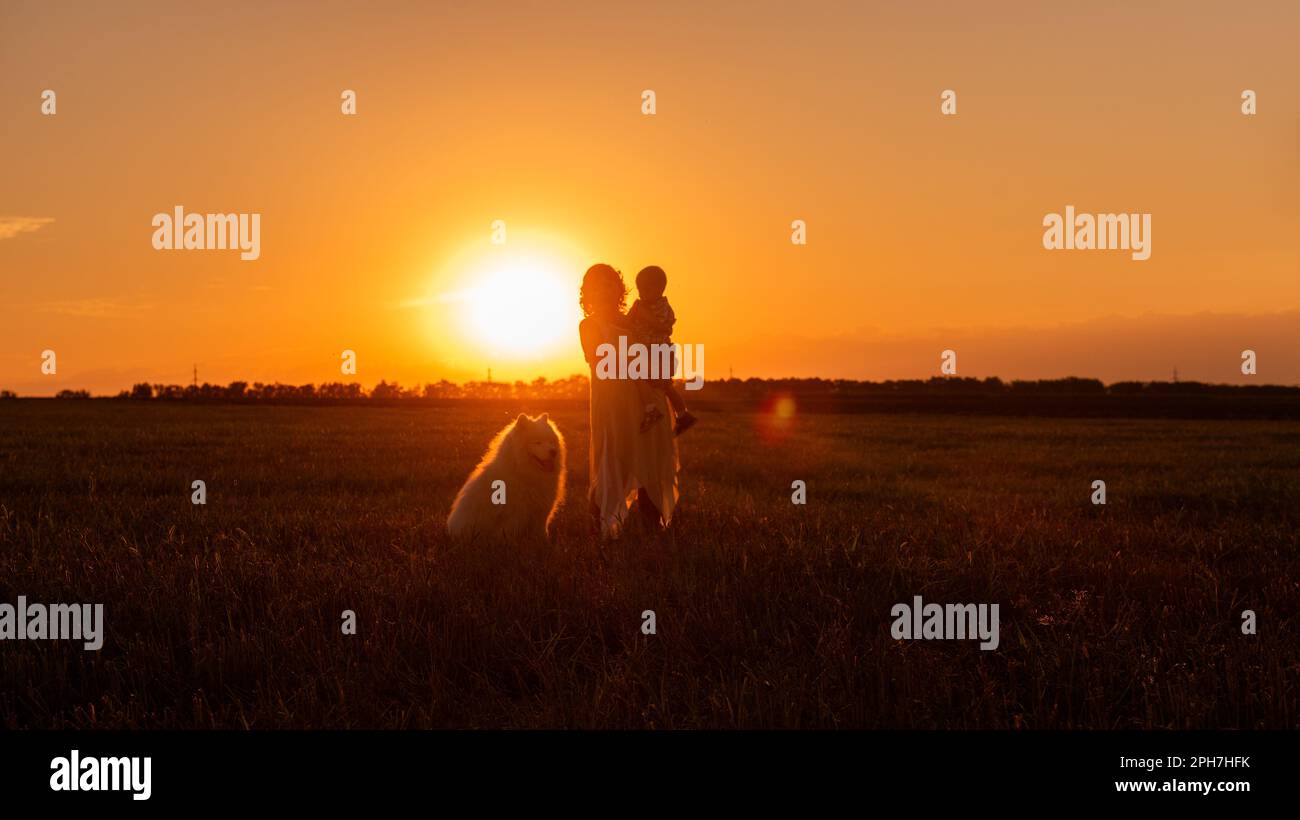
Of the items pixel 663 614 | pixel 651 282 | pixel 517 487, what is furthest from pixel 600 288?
pixel 663 614

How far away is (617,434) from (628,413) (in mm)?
239

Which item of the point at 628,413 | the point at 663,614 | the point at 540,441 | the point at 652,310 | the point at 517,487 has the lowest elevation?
the point at 663,614

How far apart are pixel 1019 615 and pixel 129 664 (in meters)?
5.49

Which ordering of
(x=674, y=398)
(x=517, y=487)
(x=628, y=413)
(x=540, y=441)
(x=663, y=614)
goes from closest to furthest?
(x=663, y=614) → (x=517, y=487) → (x=540, y=441) → (x=628, y=413) → (x=674, y=398)

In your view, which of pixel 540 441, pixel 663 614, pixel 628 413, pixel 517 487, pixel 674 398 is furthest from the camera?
pixel 674 398

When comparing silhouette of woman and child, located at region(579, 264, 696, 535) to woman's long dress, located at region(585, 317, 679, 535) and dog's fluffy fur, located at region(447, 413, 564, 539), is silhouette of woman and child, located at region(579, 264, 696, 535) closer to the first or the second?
woman's long dress, located at region(585, 317, 679, 535)

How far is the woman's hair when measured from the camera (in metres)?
7.54

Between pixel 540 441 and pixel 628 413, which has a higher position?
pixel 628 413

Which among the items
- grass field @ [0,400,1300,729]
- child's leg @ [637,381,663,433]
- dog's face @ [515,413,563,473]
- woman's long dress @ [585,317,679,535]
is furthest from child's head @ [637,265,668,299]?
grass field @ [0,400,1300,729]

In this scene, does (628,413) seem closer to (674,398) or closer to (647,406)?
(647,406)

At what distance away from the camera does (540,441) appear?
7.61 metres
